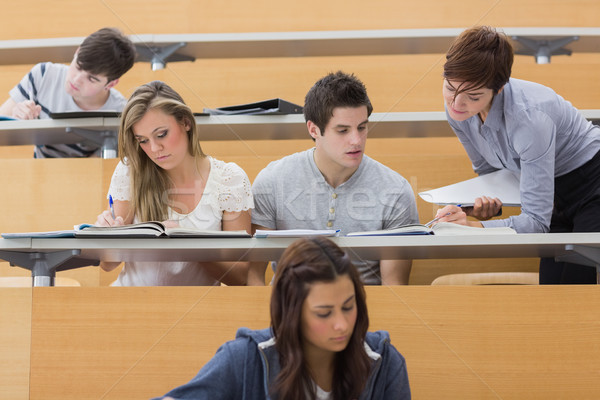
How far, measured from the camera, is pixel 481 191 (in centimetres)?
151

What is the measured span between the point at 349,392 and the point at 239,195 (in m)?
0.65

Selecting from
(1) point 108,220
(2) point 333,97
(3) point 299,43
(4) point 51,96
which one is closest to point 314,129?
(2) point 333,97

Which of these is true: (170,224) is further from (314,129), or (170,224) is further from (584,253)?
(584,253)

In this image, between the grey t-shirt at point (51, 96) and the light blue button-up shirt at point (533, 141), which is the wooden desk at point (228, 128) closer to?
the grey t-shirt at point (51, 96)

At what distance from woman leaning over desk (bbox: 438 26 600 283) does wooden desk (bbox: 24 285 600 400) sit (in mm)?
269

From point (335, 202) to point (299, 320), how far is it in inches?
28.1

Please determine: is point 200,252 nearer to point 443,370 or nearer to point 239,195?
point 239,195

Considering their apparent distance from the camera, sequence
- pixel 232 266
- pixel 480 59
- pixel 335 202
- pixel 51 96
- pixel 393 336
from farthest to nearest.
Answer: pixel 51 96 → pixel 335 202 → pixel 232 266 → pixel 480 59 → pixel 393 336

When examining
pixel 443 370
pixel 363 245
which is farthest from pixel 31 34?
pixel 443 370

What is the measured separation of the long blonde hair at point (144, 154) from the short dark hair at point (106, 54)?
479 mm

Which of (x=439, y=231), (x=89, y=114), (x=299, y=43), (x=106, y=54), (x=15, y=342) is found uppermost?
(x=299, y=43)

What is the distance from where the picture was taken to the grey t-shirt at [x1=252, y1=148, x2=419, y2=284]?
1.60 m

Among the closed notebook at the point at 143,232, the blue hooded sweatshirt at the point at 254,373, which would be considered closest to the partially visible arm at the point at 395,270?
the closed notebook at the point at 143,232

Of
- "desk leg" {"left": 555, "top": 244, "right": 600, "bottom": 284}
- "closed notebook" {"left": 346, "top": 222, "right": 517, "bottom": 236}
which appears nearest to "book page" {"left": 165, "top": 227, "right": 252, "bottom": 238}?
"closed notebook" {"left": 346, "top": 222, "right": 517, "bottom": 236}
